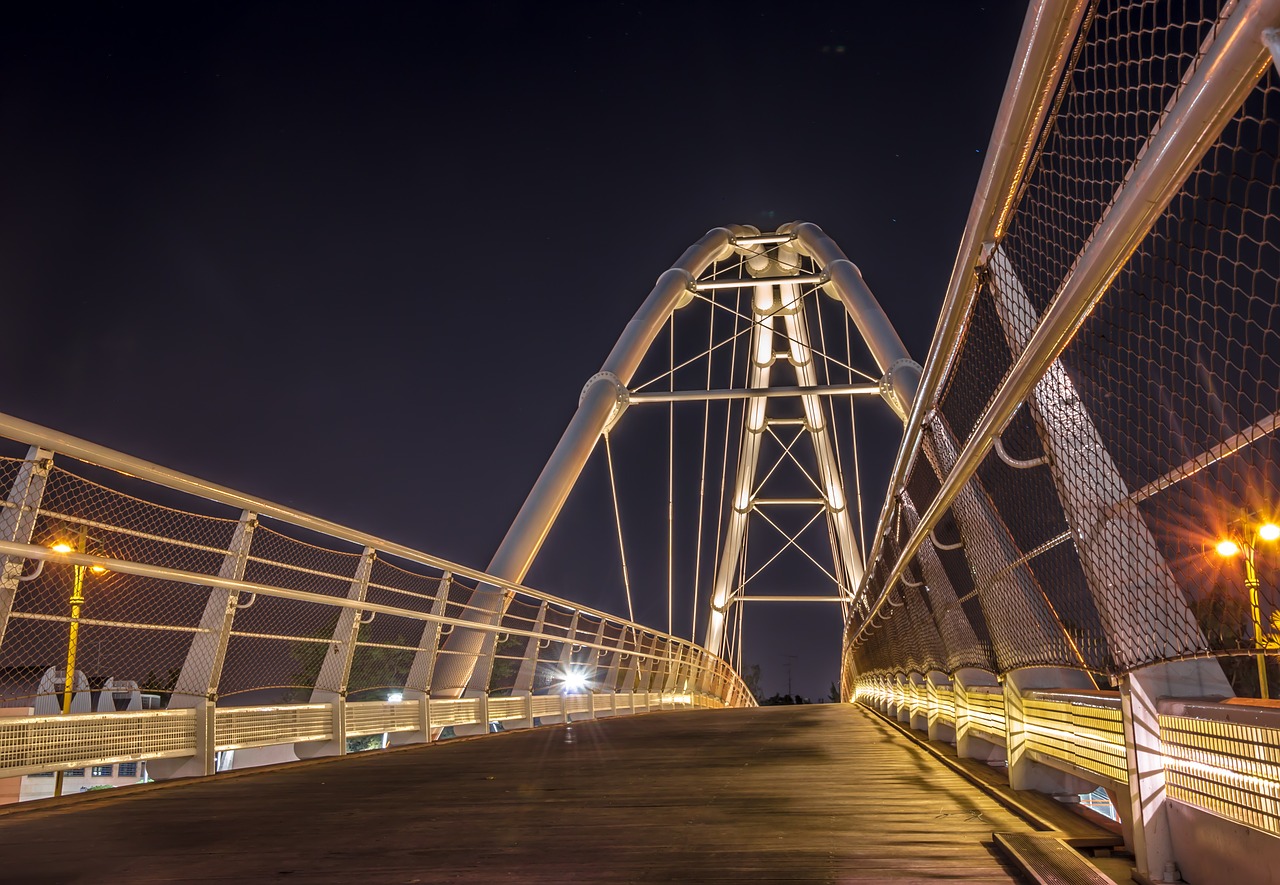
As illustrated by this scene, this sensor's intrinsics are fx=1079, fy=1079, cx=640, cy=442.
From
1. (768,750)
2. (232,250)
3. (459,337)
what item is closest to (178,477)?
(768,750)

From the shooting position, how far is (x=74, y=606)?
422 centimetres

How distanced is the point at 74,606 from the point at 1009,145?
3760mm

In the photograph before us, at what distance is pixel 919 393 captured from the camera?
4074 mm

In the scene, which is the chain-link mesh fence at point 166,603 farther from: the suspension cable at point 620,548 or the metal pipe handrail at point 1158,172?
the suspension cable at point 620,548

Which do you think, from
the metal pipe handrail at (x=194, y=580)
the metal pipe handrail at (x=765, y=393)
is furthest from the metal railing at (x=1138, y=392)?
the metal pipe handrail at (x=765, y=393)

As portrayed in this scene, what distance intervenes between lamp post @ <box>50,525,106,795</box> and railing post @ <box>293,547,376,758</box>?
180 centimetres

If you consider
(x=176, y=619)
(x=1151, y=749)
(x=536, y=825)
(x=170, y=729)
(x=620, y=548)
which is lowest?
(x=536, y=825)

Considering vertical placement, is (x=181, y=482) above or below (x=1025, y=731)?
above

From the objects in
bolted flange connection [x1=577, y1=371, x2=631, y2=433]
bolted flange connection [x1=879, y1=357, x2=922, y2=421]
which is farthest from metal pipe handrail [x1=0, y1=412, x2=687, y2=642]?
bolted flange connection [x1=577, y1=371, x2=631, y2=433]

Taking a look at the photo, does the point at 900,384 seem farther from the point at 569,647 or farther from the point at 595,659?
the point at 569,647

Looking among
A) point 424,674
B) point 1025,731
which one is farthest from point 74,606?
point 1025,731

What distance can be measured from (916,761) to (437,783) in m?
2.14

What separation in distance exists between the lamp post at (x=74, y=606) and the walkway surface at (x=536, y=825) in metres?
0.40

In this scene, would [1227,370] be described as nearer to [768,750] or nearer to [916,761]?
[916,761]
